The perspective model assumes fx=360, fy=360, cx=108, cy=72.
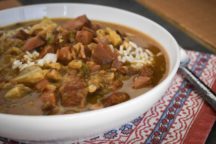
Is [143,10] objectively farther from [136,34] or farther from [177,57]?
[177,57]

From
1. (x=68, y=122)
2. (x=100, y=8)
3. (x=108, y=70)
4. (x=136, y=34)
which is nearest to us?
(x=68, y=122)

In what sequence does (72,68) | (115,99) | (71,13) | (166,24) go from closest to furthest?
(115,99) → (72,68) → (71,13) → (166,24)

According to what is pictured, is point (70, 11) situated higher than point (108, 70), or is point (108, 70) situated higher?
point (70, 11)

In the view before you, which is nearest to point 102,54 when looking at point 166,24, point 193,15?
point 166,24

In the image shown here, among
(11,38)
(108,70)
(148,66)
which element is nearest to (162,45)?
(148,66)

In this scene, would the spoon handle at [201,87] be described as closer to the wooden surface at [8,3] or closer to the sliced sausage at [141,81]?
the sliced sausage at [141,81]

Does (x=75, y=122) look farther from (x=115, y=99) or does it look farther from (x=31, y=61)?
(x=31, y=61)

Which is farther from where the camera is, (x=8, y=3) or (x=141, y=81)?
(x=8, y=3)
